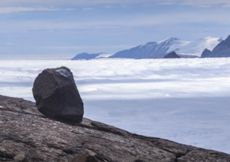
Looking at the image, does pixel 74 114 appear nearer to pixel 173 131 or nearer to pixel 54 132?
pixel 54 132

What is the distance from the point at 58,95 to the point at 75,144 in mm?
2154

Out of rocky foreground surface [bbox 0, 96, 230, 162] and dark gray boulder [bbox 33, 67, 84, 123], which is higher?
dark gray boulder [bbox 33, 67, 84, 123]

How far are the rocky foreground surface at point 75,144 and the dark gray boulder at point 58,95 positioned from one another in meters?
0.33

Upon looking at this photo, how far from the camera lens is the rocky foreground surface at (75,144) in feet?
46.3

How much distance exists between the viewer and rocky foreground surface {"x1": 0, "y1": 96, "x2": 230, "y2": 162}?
46.3 feet

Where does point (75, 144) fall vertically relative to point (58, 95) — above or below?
A: below

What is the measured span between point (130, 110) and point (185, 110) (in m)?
7.21

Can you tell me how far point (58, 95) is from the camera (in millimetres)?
16891

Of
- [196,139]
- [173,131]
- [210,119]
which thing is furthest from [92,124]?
[210,119]

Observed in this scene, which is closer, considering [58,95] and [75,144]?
[75,144]

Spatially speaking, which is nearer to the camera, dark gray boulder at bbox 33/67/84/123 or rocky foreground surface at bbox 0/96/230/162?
rocky foreground surface at bbox 0/96/230/162

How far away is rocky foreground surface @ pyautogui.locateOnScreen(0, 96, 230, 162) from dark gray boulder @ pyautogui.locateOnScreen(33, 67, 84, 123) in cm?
33

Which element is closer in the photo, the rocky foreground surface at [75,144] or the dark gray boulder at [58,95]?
the rocky foreground surface at [75,144]

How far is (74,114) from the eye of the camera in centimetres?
1725
